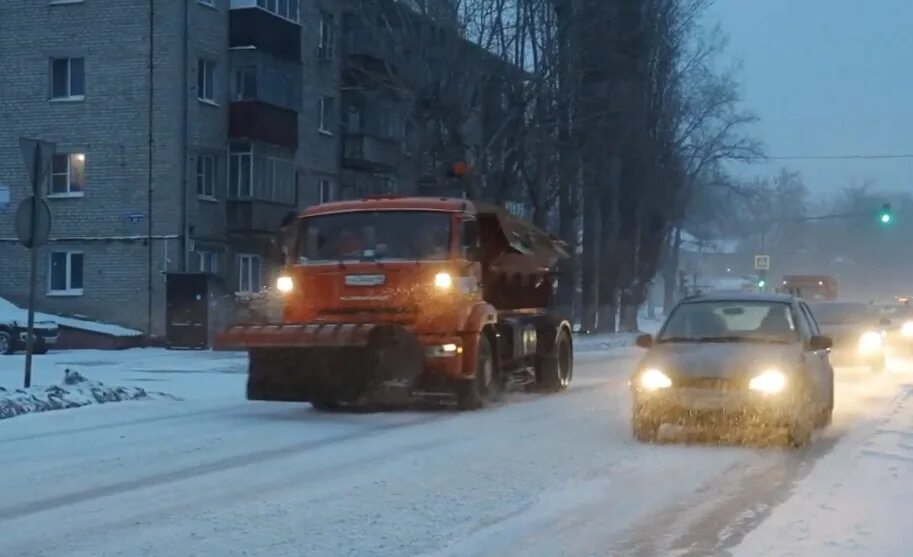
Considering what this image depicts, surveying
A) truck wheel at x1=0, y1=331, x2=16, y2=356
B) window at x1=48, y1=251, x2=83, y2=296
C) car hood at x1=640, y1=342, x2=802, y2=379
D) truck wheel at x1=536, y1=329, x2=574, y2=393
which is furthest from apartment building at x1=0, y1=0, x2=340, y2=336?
car hood at x1=640, y1=342, x2=802, y2=379

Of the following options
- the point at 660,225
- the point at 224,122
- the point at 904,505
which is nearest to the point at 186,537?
the point at 904,505

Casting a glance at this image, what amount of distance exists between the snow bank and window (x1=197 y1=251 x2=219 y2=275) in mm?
21692

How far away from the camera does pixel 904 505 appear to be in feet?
32.7

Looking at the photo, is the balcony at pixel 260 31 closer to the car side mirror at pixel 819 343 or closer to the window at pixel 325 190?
the window at pixel 325 190

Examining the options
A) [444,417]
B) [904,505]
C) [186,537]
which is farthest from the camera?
[444,417]

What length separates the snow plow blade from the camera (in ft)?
52.5

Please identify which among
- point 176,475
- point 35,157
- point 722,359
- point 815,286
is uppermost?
point 35,157

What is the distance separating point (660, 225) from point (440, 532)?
142 feet

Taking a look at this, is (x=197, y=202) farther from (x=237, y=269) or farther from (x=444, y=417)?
(x=444, y=417)

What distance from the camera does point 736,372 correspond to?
13.0 metres

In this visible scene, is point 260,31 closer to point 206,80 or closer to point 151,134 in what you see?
point 206,80

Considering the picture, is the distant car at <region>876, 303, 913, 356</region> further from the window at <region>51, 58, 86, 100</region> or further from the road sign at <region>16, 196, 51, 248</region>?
the window at <region>51, 58, 86, 100</region>

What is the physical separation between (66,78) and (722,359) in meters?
30.8

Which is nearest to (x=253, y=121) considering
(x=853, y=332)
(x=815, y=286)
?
(x=853, y=332)
